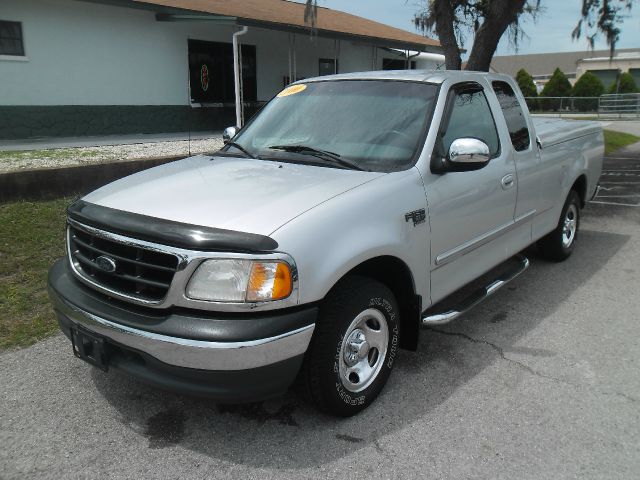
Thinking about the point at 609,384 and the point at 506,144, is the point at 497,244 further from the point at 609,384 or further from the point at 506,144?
the point at 609,384

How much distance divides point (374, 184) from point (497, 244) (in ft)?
5.29

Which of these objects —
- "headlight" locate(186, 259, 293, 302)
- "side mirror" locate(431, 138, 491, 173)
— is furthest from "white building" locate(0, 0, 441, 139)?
"headlight" locate(186, 259, 293, 302)

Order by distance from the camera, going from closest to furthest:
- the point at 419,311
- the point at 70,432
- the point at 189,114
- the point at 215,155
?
the point at 70,432
the point at 419,311
the point at 215,155
the point at 189,114

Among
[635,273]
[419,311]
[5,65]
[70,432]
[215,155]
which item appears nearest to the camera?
[70,432]

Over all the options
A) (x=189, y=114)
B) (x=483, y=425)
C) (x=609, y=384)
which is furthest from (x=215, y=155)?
(x=189, y=114)

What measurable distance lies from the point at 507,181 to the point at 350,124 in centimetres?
135

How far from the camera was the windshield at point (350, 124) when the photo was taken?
3.53 meters

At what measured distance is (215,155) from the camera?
4.12 meters

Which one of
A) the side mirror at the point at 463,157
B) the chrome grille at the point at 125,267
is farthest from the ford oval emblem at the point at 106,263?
the side mirror at the point at 463,157

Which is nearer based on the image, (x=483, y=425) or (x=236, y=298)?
(x=236, y=298)

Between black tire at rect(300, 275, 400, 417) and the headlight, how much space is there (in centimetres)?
36

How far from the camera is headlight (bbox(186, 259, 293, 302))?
8.30ft

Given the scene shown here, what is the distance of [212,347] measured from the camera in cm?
247

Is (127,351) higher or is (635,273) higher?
(127,351)
